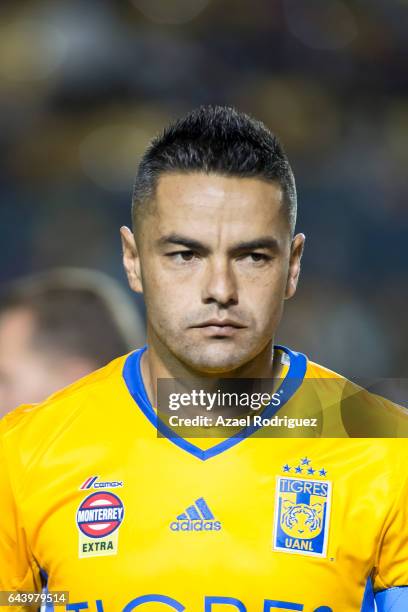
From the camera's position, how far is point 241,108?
7773 mm

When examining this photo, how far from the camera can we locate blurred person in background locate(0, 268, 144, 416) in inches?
184

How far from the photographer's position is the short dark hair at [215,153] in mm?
2516

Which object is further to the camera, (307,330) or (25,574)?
(307,330)

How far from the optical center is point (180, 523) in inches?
99.5

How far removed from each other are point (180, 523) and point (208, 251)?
71cm

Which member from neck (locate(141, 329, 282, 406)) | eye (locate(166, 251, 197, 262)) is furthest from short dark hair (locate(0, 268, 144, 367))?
eye (locate(166, 251, 197, 262))

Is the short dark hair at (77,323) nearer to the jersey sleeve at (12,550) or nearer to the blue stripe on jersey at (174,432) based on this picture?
the blue stripe on jersey at (174,432)

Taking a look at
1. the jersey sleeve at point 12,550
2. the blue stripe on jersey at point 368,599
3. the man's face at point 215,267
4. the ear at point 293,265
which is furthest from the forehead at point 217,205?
the blue stripe on jersey at point 368,599

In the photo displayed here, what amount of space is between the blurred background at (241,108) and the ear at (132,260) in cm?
467

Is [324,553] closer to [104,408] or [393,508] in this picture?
[393,508]

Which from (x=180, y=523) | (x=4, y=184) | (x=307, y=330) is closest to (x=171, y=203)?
(x=180, y=523)

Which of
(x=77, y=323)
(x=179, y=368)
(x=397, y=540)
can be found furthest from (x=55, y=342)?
(x=397, y=540)

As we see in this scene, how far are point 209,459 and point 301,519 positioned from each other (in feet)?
0.94

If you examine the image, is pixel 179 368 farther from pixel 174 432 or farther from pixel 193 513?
pixel 193 513
